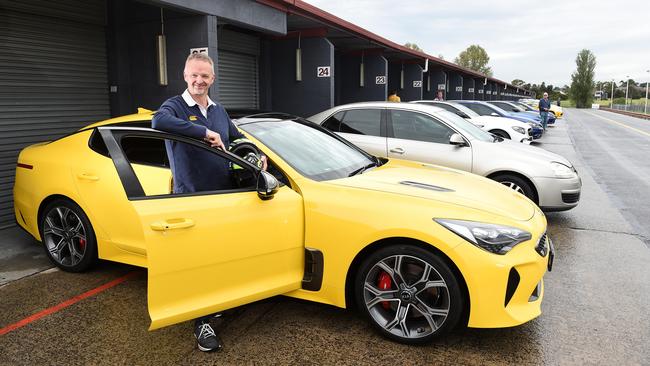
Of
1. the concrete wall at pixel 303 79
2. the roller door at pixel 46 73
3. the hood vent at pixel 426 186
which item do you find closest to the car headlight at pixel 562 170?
the hood vent at pixel 426 186

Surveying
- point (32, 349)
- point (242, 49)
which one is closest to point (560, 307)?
point (32, 349)

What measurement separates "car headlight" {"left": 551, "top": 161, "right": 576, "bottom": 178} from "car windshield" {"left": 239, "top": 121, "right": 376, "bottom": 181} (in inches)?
116

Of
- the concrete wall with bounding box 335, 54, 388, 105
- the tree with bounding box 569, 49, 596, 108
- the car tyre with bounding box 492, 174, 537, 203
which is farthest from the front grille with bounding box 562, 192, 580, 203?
the tree with bounding box 569, 49, 596, 108

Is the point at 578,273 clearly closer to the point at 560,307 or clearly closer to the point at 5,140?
the point at 560,307

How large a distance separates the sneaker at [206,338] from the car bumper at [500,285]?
1.57 m

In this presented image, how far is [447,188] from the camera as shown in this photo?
3512 mm

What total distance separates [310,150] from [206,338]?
1637 millimetres

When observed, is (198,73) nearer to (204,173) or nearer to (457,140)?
(204,173)

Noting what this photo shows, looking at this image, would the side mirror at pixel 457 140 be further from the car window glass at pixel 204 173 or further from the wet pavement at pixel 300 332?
the car window glass at pixel 204 173

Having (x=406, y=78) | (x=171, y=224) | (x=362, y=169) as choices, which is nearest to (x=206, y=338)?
(x=171, y=224)

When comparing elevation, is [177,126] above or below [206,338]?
above

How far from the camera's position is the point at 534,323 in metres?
3.48

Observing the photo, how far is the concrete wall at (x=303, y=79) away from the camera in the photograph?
1162 cm

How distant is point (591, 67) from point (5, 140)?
15073 centimetres
